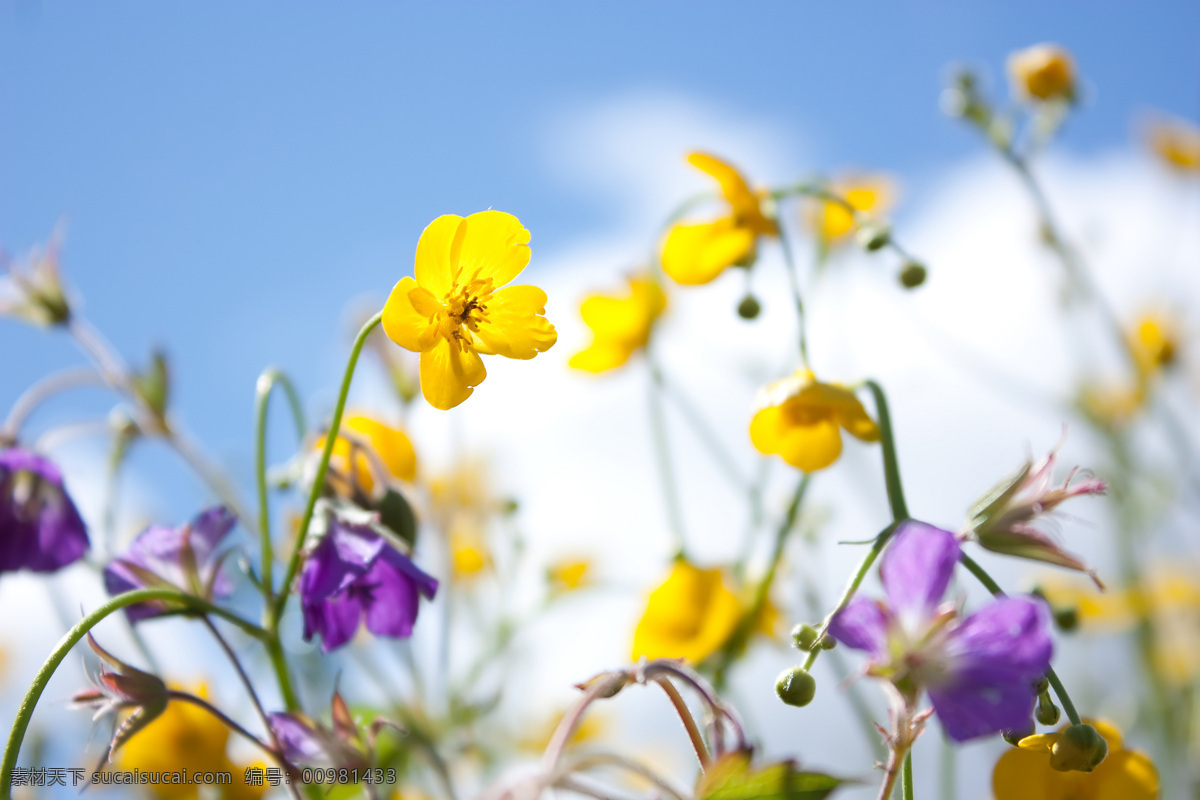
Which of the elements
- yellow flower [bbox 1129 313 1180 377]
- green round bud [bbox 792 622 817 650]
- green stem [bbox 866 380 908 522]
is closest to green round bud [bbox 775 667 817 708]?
green round bud [bbox 792 622 817 650]

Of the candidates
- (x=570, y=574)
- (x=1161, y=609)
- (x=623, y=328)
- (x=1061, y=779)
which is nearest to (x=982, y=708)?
(x=1061, y=779)

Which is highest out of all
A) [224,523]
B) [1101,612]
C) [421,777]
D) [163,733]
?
[224,523]

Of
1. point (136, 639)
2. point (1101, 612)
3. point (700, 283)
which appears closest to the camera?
point (136, 639)

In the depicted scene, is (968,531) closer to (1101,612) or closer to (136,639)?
(136,639)

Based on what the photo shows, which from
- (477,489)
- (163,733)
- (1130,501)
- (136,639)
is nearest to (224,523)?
(136,639)

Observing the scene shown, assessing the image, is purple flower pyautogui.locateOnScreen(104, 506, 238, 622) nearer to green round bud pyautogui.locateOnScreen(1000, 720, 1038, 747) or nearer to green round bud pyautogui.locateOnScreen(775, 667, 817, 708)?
green round bud pyautogui.locateOnScreen(775, 667, 817, 708)

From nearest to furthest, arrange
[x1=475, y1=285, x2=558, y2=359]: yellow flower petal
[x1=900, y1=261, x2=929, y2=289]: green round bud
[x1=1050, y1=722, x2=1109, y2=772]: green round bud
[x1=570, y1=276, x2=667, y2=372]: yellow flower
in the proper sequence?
[x1=1050, y1=722, x2=1109, y2=772]: green round bud, [x1=475, y1=285, x2=558, y2=359]: yellow flower petal, [x1=900, y1=261, x2=929, y2=289]: green round bud, [x1=570, y1=276, x2=667, y2=372]: yellow flower

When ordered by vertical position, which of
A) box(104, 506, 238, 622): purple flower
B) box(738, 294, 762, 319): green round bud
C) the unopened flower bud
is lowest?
box(104, 506, 238, 622): purple flower

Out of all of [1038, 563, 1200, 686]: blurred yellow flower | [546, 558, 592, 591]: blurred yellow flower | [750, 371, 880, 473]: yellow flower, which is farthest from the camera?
[1038, 563, 1200, 686]: blurred yellow flower
